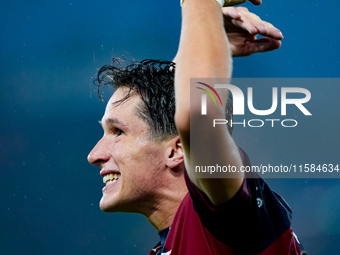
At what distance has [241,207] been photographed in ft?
3.79

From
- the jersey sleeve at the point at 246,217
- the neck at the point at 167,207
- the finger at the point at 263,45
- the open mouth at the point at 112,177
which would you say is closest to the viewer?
the jersey sleeve at the point at 246,217

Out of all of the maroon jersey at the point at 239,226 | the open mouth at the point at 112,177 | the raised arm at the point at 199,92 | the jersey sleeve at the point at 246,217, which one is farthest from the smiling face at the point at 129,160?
the raised arm at the point at 199,92

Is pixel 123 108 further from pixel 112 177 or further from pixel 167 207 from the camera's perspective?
pixel 167 207

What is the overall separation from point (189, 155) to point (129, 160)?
84 cm

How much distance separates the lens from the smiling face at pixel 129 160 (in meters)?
1.85

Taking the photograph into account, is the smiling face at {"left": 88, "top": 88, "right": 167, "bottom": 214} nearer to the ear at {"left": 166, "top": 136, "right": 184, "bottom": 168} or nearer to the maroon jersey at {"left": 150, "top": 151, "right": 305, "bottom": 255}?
the ear at {"left": 166, "top": 136, "right": 184, "bottom": 168}

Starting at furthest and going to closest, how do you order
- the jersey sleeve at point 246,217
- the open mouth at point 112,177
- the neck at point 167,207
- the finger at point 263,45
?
the open mouth at point 112,177 < the neck at point 167,207 < the finger at point 263,45 < the jersey sleeve at point 246,217

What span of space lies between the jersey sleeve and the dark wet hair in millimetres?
683

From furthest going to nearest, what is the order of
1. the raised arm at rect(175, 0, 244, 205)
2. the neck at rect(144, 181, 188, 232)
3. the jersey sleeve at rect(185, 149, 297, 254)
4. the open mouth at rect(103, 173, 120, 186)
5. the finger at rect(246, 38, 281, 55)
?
the open mouth at rect(103, 173, 120, 186)
the neck at rect(144, 181, 188, 232)
the finger at rect(246, 38, 281, 55)
the jersey sleeve at rect(185, 149, 297, 254)
the raised arm at rect(175, 0, 244, 205)

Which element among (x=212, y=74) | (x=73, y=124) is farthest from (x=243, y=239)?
(x=73, y=124)

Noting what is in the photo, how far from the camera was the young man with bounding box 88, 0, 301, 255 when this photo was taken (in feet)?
3.26

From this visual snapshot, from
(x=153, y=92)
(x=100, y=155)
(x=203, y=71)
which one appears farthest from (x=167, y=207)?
(x=203, y=71)

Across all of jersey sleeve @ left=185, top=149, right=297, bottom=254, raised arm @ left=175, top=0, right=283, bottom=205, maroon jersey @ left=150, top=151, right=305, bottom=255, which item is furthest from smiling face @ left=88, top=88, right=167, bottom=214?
raised arm @ left=175, top=0, right=283, bottom=205

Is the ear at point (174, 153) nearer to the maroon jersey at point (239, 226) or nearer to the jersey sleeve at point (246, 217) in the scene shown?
the maroon jersey at point (239, 226)
